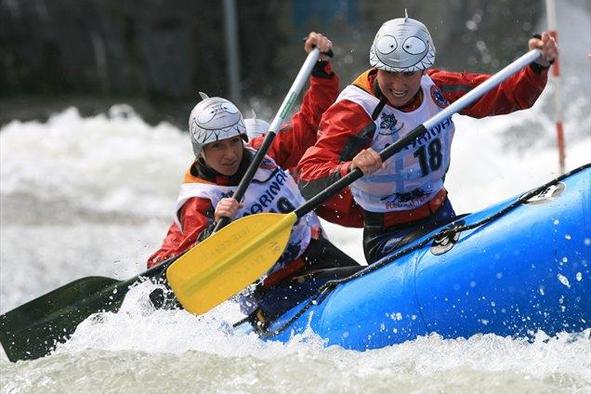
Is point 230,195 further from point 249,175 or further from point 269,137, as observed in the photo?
point 269,137

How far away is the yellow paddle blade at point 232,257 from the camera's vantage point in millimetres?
4801

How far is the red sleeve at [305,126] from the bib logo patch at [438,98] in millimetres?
797

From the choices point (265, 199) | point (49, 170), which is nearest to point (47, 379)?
point (265, 199)

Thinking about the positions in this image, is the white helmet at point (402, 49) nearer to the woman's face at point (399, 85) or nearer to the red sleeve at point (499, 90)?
the woman's face at point (399, 85)

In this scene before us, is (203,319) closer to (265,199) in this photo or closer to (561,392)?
(265,199)

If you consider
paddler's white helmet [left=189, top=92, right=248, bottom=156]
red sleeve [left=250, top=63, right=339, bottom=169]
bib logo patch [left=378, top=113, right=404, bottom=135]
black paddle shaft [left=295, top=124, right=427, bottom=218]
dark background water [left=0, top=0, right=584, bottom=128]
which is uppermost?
dark background water [left=0, top=0, right=584, bottom=128]

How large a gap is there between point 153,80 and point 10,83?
6.61 feet

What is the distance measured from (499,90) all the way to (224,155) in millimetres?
1205

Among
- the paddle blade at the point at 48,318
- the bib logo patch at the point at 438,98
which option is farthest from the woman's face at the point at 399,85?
the paddle blade at the point at 48,318

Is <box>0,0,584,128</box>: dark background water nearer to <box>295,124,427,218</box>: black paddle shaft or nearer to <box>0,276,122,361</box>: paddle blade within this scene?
<box>0,276,122,361</box>: paddle blade

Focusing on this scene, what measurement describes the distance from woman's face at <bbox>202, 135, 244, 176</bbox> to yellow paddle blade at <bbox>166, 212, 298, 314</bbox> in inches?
14.0

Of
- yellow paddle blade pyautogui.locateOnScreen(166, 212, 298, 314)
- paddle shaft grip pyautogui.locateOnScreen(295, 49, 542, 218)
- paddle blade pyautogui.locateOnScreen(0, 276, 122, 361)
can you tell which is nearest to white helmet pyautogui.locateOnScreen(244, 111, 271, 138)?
paddle blade pyautogui.locateOnScreen(0, 276, 122, 361)

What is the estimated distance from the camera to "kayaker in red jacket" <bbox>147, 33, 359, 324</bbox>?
5.04m

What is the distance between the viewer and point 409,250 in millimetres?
4426
